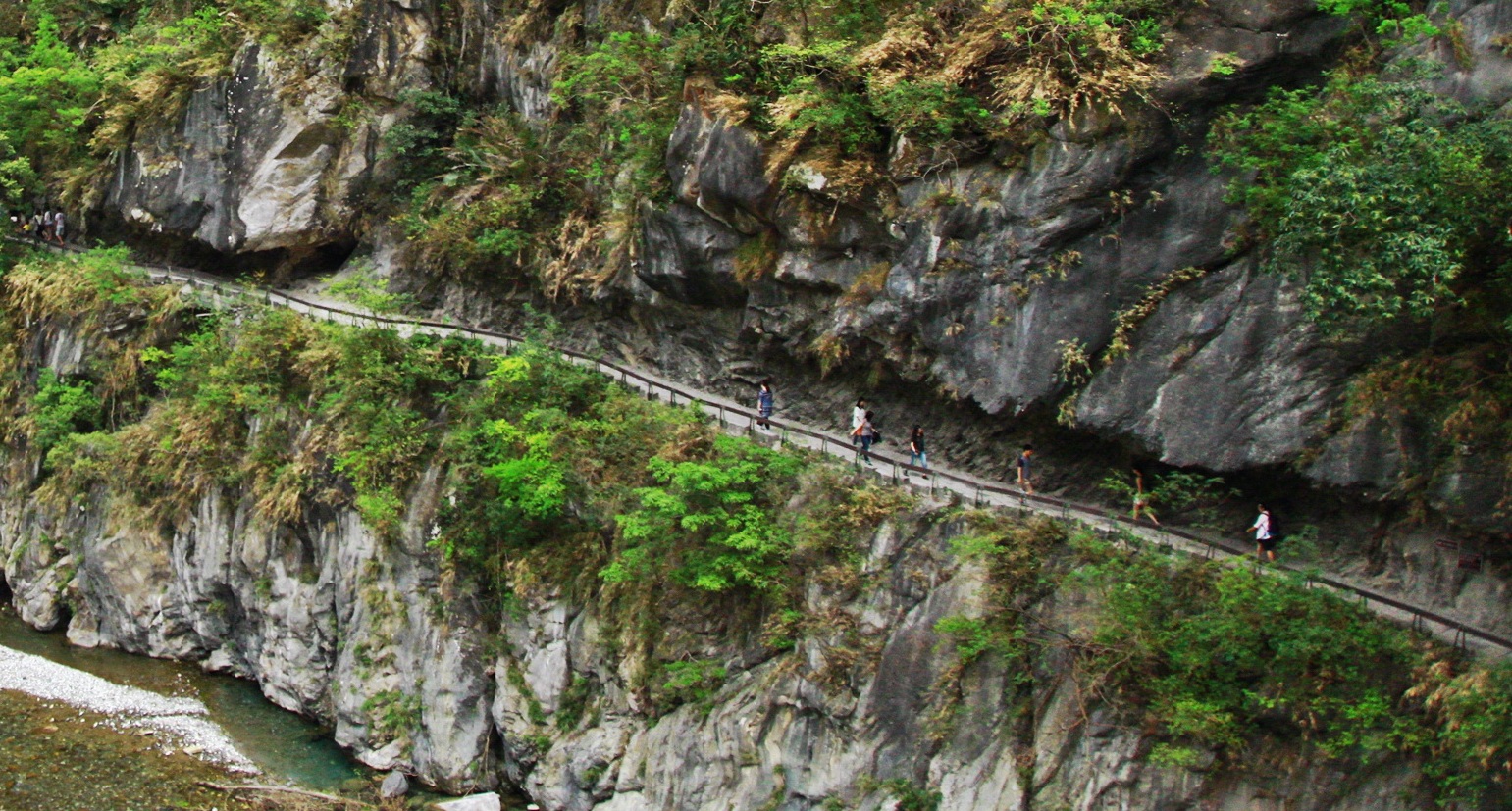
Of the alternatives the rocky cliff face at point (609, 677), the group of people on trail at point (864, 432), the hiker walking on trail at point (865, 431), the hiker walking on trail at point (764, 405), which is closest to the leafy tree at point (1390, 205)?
the rocky cliff face at point (609, 677)

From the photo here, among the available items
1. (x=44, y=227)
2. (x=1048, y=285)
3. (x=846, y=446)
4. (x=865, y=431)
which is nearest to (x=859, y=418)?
(x=865, y=431)

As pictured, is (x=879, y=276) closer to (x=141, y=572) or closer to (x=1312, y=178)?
(x=1312, y=178)

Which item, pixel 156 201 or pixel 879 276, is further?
pixel 156 201

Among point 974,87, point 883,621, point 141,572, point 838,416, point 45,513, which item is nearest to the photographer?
point 883,621

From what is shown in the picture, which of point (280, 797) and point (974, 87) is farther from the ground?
point (974, 87)

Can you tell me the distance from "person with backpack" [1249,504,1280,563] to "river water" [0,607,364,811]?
16558 mm

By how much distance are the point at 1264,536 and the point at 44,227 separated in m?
35.2

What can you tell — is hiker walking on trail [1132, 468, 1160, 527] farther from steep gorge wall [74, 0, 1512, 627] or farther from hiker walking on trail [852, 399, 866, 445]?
hiker walking on trail [852, 399, 866, 445]

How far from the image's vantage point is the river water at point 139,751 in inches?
865

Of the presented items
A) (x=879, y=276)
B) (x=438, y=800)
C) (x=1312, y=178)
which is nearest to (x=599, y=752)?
(x=438, y=800)

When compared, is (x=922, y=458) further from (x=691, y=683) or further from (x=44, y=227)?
(x=44, y=227)

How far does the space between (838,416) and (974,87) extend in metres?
6.76

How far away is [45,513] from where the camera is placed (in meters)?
30.9

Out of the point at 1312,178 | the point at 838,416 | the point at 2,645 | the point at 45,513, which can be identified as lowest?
the point at 2,645
